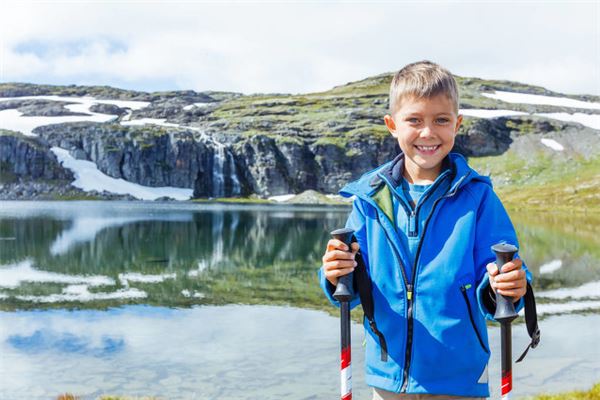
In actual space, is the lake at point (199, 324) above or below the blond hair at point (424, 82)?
below

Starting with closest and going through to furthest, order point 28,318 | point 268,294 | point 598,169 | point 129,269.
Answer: point 28,318 < point 268,294 < point 129,269 < point 598,169

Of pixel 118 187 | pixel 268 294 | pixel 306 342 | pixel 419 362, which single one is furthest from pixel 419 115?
pixel 118 187

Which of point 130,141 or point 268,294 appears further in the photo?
point 130,141

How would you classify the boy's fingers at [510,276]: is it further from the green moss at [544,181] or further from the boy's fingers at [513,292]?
the green moss at [544,181]

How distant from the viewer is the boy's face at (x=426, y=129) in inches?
179

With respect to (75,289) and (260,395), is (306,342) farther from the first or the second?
(75,289)

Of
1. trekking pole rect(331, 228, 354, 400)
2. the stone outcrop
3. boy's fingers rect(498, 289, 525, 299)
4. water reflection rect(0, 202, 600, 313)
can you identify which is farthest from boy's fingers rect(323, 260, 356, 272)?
the stone outcrop

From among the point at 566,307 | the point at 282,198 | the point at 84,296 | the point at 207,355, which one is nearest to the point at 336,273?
the point at 207,355

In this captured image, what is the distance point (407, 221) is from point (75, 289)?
26009 mm

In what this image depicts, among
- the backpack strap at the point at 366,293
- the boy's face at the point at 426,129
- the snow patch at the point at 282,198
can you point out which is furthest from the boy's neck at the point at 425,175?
the snow patch at the point at 282,198

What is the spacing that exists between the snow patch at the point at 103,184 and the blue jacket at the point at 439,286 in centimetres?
17025

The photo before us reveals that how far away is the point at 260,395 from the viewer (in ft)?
42.2

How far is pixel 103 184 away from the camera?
174375 millimetres

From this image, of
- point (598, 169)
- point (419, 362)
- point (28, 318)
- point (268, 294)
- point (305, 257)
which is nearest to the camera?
point (419, 362)
